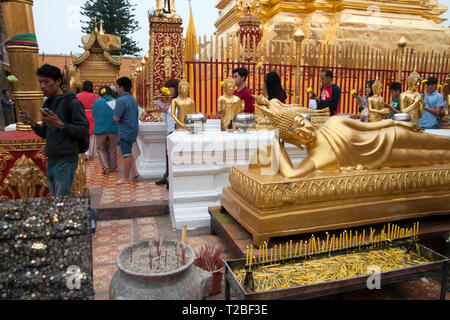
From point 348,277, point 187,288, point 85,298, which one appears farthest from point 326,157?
point 85,298

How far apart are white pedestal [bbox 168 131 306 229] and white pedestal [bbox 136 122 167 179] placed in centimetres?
187

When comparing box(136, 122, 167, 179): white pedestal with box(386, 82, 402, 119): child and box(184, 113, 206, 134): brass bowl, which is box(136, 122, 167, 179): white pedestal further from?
box(386, 82, 402, 119): child

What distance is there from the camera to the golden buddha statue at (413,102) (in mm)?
5078

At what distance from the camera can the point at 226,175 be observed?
3848 mm

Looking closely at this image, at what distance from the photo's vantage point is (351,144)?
296 centimetres

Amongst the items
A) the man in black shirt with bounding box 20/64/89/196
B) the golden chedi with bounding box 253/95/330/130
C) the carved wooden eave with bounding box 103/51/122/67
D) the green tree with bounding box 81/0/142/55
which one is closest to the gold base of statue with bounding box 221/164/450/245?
A: the golden chedi with bounding box 253/95/330/130

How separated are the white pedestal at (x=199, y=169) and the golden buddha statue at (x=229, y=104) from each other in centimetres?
70

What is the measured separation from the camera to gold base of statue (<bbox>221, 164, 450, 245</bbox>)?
2631 millimetres

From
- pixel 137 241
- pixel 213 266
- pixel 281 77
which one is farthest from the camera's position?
pixel 281 77

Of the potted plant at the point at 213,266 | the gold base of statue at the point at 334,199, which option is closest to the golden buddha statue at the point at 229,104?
the gold base of statue at the point at 334,199

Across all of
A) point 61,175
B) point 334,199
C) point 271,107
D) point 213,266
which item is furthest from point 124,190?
point 334,199

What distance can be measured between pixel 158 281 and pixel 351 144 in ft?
6.61

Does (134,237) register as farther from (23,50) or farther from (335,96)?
(335,96)

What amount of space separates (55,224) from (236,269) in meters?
1.18
